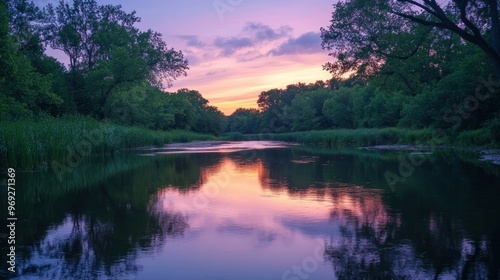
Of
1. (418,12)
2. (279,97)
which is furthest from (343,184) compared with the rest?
(279,97)

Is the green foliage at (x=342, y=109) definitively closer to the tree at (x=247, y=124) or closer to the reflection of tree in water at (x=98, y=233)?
the tree at (x=247, y=124)

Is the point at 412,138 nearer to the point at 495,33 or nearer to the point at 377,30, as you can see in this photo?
the point at 377,30

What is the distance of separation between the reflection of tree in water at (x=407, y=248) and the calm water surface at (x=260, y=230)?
0.01 meters

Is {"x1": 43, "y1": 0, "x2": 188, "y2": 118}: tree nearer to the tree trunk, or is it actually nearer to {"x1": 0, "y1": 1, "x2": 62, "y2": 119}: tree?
{"x1": 0, "y1": 1, "x2": 62, "y2": 119}: tree

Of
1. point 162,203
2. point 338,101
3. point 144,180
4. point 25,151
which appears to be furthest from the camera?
point 338,101

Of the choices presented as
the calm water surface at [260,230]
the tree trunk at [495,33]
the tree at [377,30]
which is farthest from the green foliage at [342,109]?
the calm water surface at [260,230]

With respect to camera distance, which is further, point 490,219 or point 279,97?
point 279,97

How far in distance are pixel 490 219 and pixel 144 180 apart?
862 centimetres

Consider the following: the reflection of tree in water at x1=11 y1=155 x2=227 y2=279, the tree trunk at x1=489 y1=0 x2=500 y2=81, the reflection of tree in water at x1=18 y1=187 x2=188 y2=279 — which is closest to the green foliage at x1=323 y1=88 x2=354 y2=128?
the tree trunk at x1=489 y1=0 x2=500 y2=81

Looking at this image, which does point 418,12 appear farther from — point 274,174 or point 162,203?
point 162,203

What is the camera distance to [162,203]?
25.5 feet

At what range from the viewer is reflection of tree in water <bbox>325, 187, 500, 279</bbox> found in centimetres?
394

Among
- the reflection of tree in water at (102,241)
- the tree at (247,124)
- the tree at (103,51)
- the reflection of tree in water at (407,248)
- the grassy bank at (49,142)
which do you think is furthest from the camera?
the tree at (247,124)

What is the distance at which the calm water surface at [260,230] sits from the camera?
408 cm
